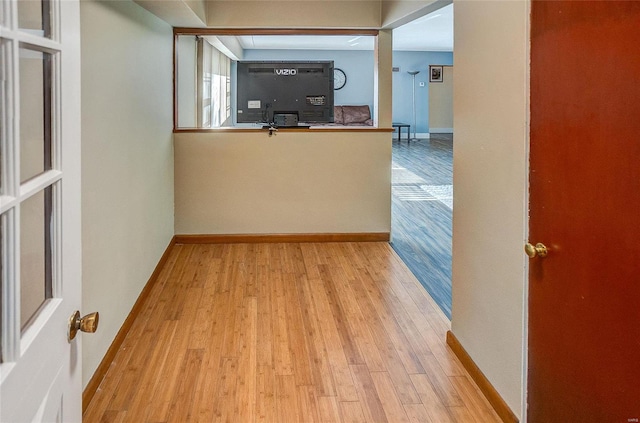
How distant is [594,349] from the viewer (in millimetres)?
1414

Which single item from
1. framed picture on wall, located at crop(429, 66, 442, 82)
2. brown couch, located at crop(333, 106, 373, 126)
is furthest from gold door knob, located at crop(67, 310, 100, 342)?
framed picture on wall, located at crop(429, 66, 442, 82)

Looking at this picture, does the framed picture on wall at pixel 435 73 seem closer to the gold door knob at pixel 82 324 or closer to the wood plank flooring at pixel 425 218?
the wood plank flooring at pixel 425 218

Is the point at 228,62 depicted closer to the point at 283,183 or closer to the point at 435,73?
the point at 283,183

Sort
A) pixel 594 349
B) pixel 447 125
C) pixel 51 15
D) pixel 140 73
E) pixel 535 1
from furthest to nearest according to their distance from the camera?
pixel 447 125 < pixel 140 73 < pixel 535 1 < pixel 594 349 < pixel 51 15

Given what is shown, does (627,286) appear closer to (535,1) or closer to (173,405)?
(535,1)

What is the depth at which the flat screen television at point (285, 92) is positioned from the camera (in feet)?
14.8

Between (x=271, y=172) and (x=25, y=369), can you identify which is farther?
(x=271, y=172)

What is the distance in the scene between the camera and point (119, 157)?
9.04 ft

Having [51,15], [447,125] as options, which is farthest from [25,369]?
[447,125]

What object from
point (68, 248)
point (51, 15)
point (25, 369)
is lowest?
point (25, 369)

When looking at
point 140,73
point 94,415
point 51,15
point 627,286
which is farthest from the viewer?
point 140,73

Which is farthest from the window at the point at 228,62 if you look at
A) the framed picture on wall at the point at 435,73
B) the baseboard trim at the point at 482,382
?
the baseboard trim at the point at 482,382

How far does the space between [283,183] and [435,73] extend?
946 centimetres

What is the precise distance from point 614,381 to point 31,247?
48.3 inches
